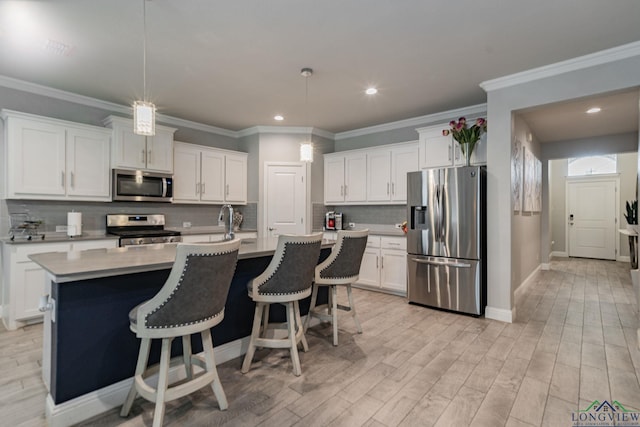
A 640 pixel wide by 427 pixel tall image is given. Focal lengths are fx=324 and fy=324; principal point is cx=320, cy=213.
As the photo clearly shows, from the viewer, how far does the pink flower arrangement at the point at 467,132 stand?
12.6 ft

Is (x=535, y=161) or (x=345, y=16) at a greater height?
(x=345, y=16)

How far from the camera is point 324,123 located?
5207 mm

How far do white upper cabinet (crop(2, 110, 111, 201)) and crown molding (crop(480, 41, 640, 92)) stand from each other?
14.9 feet

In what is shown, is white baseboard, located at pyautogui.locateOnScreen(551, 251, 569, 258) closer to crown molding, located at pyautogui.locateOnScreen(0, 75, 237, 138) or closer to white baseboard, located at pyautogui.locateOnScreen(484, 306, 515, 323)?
white baseboard, located at pyautogui.locateOnScreen(484, 306, 515, 323)

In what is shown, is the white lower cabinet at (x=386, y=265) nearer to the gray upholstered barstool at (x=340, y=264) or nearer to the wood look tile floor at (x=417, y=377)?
the wood look tile floor at (x=417, y=377)

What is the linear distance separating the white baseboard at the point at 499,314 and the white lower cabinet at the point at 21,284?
4712 millimetres

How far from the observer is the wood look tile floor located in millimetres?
1893

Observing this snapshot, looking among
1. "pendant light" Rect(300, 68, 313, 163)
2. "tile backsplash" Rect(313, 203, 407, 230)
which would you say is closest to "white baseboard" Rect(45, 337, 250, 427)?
"pendant light" Rect(300, 68, 313, 163)

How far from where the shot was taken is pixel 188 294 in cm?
169

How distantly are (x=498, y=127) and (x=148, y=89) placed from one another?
12.9 ft

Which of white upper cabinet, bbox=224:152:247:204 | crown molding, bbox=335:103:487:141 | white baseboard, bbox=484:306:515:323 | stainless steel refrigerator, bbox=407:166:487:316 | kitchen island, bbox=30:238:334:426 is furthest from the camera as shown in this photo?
white upper cabinet, bbox=224:152:247:204

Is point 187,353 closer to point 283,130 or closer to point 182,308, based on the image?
point 182,308

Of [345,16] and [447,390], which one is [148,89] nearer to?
[345,16]

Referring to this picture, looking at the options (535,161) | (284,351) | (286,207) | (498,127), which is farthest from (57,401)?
(535,161)
